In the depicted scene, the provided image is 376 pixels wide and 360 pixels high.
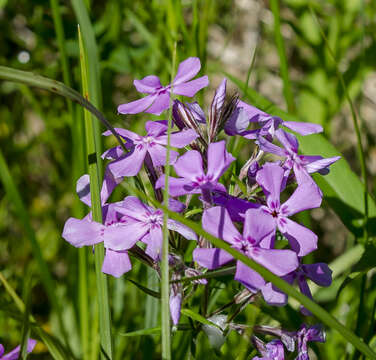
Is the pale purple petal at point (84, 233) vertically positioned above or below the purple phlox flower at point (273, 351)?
above

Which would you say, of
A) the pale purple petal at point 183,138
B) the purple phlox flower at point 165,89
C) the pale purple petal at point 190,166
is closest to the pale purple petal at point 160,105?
the purple phlox flower at point 165,89

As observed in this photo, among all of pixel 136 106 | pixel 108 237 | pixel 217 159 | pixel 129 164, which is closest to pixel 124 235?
pixel 108 237

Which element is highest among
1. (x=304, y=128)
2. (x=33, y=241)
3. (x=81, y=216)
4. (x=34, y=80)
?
(x=34, y=80)

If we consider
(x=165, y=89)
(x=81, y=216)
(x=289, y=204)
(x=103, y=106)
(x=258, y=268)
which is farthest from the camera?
(x=103, y=106)

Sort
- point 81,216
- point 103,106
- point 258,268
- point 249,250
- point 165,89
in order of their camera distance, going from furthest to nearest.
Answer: point 103,106 → point 81,216 → point 165,89 → point 249,250 → point 258,268

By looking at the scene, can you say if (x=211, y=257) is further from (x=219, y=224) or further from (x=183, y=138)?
(x=183, y=138)

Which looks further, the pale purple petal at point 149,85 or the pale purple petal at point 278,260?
the pale purple petal at point 149,85

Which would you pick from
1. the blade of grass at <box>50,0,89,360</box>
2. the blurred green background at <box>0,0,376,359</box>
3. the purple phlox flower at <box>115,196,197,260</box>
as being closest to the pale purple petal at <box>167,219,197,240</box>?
the purple phlox flower at <box>115,196,197,260</box>

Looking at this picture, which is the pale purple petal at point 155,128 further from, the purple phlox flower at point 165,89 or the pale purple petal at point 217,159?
the pale purple petal at point 217,159
